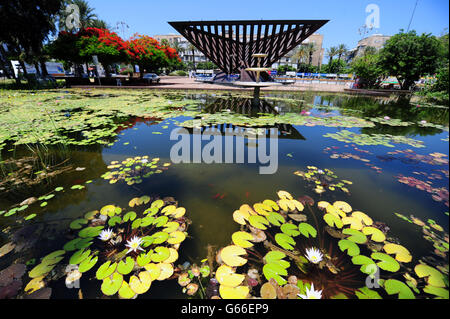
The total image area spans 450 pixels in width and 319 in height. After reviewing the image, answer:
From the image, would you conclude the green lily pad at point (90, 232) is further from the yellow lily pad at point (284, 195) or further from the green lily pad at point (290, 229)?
the yellow lily pad at point (284, 195)

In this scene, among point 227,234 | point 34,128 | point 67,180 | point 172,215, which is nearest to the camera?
point 227,234

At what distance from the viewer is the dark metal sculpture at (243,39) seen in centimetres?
1327

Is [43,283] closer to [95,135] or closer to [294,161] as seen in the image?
[294,161]

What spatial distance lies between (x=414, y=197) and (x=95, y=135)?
5800mm

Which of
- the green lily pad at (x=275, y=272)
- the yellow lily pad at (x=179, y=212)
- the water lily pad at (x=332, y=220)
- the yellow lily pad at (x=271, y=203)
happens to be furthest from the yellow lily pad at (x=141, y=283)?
the water lily pad at (x=332, y=220)

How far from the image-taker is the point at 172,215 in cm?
196

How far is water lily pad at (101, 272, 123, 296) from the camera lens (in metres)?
1.27

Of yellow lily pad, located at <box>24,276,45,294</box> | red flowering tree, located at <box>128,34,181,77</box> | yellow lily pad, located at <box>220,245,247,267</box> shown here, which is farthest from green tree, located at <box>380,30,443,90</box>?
yellow lily pad, located at <box>24,276,45,294</box>

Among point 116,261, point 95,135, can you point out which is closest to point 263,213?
point 116,261

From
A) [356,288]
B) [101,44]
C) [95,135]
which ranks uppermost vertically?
[101,44]

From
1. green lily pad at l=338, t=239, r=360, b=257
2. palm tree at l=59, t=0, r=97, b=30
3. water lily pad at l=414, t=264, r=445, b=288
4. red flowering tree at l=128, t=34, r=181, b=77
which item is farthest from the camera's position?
palm tree at l=59, t=0, r=97, b=30

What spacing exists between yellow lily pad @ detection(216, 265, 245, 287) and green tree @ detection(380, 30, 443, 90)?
19.1 meters

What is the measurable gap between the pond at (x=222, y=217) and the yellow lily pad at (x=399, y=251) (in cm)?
1

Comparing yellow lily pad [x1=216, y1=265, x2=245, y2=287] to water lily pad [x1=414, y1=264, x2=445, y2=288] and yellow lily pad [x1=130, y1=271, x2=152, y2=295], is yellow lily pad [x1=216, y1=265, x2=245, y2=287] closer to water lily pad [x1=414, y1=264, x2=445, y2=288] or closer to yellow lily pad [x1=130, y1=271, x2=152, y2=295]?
yellow lily pad [x1=130, y1=271, x2=152, y2=295]
